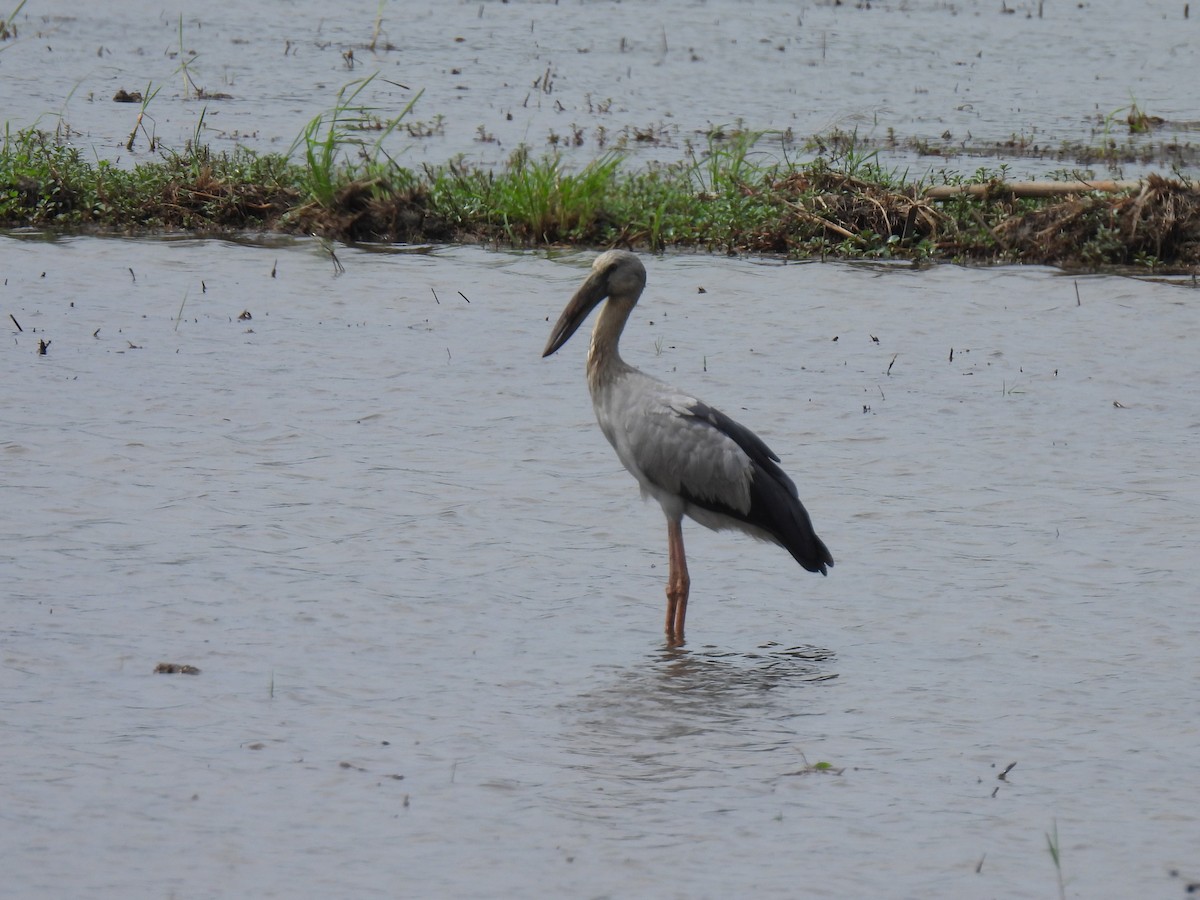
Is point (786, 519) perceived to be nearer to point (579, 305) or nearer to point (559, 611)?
point (559, 611)

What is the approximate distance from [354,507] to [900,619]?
241cm

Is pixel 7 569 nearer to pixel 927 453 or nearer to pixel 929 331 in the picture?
pixel 927 453

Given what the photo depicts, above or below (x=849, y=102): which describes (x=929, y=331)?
below

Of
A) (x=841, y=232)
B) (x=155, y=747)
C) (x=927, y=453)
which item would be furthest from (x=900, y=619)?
(x=841, y=232)

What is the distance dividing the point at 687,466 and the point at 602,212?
654cm

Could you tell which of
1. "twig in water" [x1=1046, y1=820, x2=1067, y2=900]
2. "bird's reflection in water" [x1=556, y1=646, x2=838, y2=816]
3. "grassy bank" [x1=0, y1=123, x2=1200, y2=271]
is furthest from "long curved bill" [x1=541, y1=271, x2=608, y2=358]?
"grassy bank" [x1=0, y1=123, x2=1200, y2=271]

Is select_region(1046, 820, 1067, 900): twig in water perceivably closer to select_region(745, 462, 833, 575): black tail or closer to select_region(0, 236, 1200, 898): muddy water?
select_region(0, 236, 1200, 898): muddy water

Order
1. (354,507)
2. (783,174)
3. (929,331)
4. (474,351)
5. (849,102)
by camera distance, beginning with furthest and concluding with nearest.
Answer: (849,102) < (783,174) < (929,331) < (474,351) < (354,507)

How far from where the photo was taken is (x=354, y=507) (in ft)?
25.0

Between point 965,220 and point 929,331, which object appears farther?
point 965,220

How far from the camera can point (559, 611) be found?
259 inches

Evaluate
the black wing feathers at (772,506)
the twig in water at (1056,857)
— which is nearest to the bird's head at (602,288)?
the black wing feathers at (772,506)

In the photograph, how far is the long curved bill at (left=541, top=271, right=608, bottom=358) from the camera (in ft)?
23.7

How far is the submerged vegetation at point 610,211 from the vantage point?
12.8m
